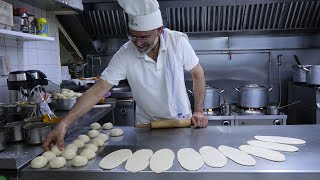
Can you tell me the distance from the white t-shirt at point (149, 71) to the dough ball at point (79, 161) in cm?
84

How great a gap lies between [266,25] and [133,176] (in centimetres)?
324

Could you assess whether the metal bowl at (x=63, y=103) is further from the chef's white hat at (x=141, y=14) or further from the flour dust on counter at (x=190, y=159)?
the flour dust on counter at (x=190, y=159)

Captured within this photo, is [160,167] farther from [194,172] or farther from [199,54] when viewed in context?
[199,54]

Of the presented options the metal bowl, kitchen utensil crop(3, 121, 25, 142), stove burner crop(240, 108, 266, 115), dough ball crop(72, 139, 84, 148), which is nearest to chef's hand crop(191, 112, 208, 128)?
dough ball crop(72, 139, 84, 148)

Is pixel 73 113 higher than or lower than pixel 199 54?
lower

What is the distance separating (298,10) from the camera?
11.5ft

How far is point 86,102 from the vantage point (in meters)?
1.67

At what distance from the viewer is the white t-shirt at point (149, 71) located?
1.97 meters

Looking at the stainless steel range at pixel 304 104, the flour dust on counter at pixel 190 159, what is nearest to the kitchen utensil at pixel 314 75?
the stainless steel range at pixel 304 104

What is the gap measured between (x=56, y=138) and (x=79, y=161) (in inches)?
12.1

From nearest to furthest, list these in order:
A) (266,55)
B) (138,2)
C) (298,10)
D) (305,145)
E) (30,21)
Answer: (305,145), (138,2), (30,21), (298,10), (266,55)

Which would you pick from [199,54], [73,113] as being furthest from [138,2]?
[199,54]

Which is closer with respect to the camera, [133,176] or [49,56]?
[133,176]

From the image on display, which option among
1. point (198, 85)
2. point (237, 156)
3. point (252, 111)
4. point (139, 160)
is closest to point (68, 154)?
point (139, 160)
